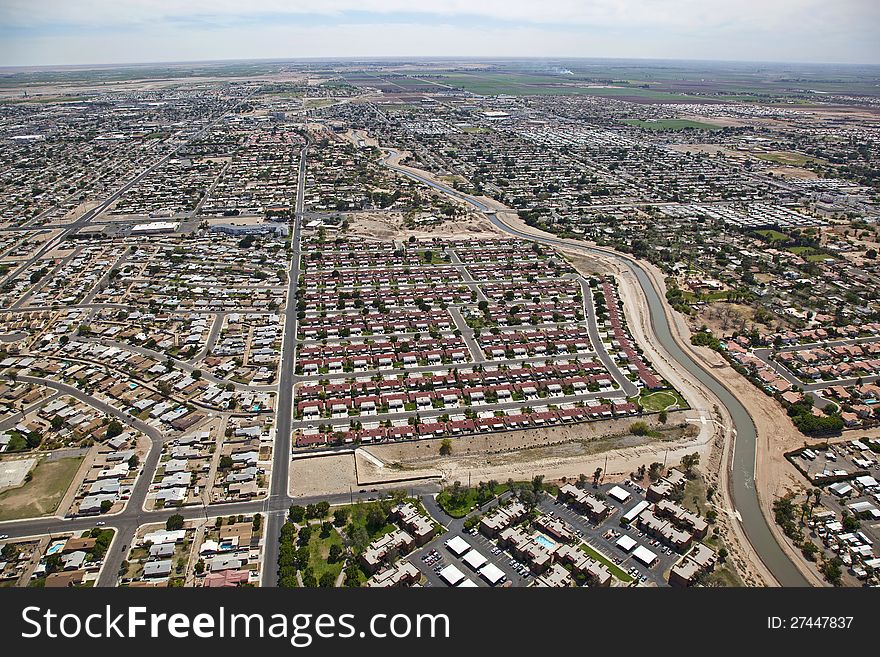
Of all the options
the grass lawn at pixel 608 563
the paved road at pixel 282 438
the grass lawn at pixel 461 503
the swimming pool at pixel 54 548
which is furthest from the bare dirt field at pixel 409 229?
the swimming pool at pixel 54 548

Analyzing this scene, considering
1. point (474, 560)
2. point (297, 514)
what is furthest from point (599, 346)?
point (297, 514)

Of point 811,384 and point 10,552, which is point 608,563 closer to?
point 811,384

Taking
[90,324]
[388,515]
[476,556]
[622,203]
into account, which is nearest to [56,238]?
[90,324]

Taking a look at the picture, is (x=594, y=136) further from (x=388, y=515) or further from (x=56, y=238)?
(x=388, y=515)

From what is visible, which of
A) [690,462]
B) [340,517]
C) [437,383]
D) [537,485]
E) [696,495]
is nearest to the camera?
[340,517]

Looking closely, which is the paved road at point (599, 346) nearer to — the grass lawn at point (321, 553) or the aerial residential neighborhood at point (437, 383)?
the aerial residential neighborhood at point (437, 383)

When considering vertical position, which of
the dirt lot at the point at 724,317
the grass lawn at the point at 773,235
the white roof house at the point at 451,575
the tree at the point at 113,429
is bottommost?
the white roof house at the point at 451,575

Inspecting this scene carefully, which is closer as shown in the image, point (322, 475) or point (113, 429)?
point (322, 475)

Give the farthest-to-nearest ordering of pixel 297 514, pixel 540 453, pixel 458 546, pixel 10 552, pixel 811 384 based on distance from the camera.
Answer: pixel 811 384 < pixel 540 453 < pixel 297 514 < pixel 458 546 < pixel 10 552
